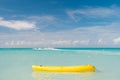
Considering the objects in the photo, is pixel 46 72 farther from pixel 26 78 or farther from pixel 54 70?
pixel 26 78

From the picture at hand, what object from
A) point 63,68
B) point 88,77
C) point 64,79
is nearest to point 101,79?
point 88,77

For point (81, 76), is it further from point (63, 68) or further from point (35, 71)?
point (35, 71)

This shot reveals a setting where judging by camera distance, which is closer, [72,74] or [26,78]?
[26,78]

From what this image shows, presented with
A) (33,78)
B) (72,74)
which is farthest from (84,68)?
(33,78)

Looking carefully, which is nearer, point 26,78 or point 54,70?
point 26,78

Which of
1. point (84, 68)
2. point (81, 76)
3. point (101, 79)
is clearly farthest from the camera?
point (84, 68)

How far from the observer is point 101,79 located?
1159cm

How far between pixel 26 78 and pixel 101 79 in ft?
11.5

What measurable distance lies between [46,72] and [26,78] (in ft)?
6.84

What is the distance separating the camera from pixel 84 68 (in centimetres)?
1364

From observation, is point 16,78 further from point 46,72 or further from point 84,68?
point 84,68

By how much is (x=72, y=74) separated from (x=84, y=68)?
924mm

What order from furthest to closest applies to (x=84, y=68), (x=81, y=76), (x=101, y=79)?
1. (x=84, y=68)
2. (x=81, y=76)
3. (x=101, y=79)

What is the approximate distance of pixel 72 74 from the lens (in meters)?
13.1
